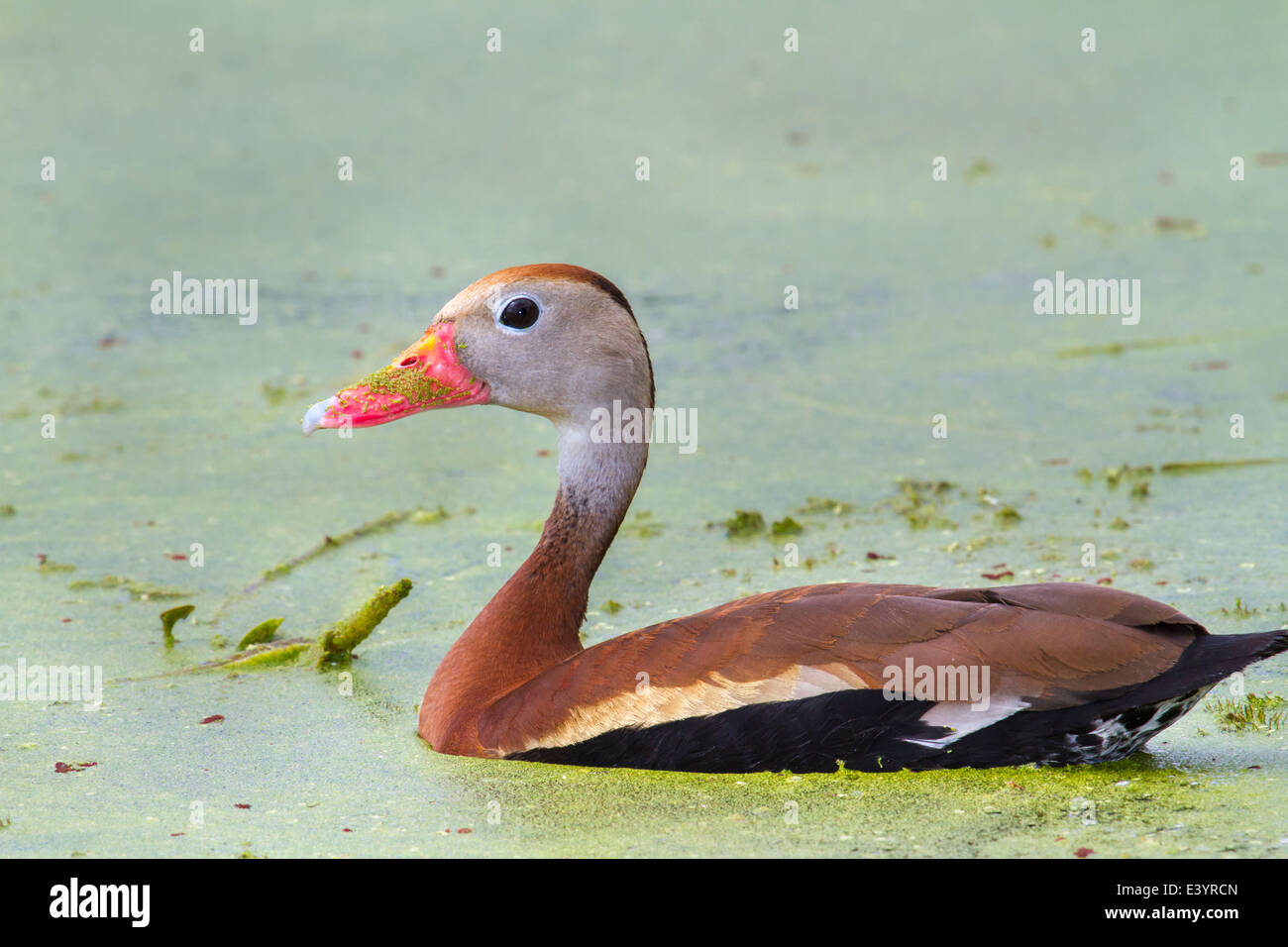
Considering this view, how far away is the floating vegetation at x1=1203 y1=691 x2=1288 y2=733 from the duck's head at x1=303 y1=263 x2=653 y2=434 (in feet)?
5.43

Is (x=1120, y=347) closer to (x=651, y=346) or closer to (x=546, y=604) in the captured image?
(x=651, y=346)

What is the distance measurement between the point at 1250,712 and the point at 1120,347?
4212 millimetres

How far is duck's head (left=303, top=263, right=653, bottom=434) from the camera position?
4375 mm

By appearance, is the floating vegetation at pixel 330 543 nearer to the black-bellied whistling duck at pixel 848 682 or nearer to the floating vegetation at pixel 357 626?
the floating vegetation at pixel 357 626

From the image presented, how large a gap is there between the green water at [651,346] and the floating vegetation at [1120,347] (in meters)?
0.05

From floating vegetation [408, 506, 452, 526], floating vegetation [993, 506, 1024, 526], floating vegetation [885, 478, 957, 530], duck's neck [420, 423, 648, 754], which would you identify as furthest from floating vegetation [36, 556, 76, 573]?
floating vegetation [993, 506, 1024, 526]

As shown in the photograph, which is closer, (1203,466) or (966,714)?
(966,714)

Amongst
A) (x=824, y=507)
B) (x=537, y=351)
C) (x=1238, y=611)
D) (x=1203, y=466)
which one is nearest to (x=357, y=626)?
(x=537, y=351)

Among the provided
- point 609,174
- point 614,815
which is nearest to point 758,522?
point 614,815

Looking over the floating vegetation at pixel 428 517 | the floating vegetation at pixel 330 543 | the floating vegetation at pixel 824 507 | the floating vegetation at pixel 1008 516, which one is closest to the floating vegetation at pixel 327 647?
the floating vegetation at pixel 330 543

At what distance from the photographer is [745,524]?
230 inches

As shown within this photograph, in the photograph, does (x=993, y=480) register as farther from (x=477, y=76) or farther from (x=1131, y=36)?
(x=1131, y=36)

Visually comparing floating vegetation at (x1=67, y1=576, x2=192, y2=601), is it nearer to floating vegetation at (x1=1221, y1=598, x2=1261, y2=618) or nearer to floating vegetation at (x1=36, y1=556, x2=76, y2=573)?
floating vegetation at (x1=36, y1=556, x2=76, y2=573)

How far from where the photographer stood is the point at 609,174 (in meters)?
10.1
